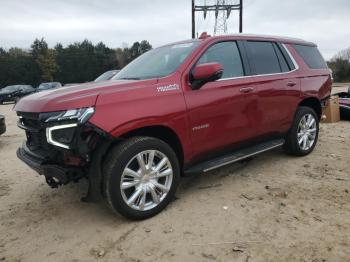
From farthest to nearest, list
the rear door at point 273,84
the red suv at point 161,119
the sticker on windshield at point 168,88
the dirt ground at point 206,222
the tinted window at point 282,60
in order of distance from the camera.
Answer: the tinted window at point 282,60
the rear door at point 273,84
the sticker on windshield at point 168,88
the red suv at point 161,119
the dirt ground at point 206,222

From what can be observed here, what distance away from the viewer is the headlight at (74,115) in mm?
3074

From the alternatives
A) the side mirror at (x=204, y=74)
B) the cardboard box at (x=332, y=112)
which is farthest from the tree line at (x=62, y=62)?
the side mirror at (x=204, y=74)

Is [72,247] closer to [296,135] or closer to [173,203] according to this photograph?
[173,203]

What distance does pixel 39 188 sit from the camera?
15.3 feet

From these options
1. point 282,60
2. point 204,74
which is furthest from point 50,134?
point 282,60

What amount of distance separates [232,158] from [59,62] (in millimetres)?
54830

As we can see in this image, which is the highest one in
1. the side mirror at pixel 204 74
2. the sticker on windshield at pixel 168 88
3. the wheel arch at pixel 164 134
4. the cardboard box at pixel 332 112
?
the side mirror at pixel 204 74

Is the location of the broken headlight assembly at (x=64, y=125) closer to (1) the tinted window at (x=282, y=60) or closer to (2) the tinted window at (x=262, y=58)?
(2) the tinted window at (x=262, y=58)

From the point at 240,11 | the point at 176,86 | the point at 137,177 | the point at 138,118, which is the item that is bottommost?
the point at 137,177

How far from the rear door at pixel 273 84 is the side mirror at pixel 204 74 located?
0.92 metres

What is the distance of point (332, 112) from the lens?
29.0ft

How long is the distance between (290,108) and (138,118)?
2730 millimetres

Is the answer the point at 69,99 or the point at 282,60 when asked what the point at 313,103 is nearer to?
the point at 282,60

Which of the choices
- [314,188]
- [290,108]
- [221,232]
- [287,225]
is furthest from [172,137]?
[290,108]
